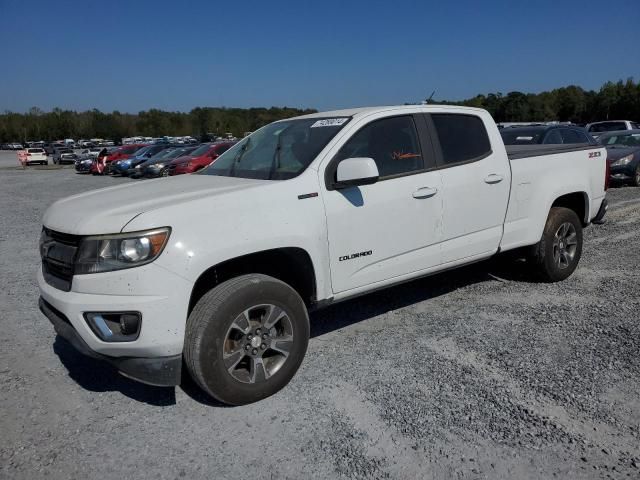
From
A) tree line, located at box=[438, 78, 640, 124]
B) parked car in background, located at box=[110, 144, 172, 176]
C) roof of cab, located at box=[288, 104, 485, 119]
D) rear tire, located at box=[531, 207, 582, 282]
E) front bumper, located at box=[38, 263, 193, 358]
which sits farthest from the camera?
tree line, located at box=[438, 78, 640, 124]

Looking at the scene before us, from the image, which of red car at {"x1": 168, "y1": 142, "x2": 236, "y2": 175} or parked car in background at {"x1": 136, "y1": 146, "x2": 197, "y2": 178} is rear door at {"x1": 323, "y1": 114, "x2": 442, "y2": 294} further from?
parked car in background at {"x1": 136, "y1": 146, "x2": 197, "y2": 178}

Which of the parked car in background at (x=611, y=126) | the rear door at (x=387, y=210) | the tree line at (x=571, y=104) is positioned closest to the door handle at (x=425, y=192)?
the rear door at (x=387, y=210)

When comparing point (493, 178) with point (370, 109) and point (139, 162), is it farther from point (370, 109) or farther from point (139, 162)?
point (139, 162)

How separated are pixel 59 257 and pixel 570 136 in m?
11.1

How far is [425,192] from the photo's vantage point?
13.4 feet

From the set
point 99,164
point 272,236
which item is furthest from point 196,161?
point 272,236

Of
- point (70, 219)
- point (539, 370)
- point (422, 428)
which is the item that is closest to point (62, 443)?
Result: point (70, 219)

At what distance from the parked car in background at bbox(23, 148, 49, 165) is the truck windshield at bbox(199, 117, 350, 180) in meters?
45.2

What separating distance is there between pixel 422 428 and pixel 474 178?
2288mm

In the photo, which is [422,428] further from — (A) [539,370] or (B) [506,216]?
(B) [506,216]

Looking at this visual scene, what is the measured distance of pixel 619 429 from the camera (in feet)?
9.55

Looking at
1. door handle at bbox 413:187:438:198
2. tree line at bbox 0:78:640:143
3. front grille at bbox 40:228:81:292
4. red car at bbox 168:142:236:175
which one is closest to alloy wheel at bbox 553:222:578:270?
door handle at bbox 413:187:438:198

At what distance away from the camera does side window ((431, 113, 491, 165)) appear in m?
4.42

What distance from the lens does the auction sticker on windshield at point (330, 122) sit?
13.2 feet
